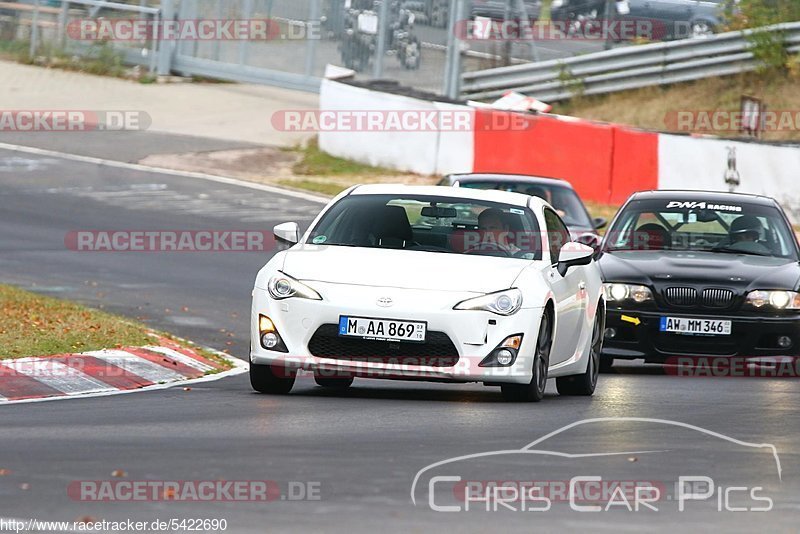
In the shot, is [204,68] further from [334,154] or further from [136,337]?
[136,337]

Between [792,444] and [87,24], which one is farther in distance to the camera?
[87,24]

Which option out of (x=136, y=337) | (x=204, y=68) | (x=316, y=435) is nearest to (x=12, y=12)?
(x=204, y=68)

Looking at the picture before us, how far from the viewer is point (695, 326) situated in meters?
13.1

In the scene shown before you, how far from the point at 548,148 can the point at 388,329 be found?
16667 millimetres

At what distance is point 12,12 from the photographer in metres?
38.1

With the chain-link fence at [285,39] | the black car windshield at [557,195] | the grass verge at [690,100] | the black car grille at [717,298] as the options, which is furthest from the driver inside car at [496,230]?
the grass verge at [690,100]

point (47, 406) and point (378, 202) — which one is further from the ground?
point (378, 202)

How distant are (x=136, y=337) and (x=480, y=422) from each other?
4.41m

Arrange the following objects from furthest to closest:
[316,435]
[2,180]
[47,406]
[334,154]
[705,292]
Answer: [334,154] → [2,180] → [705,292] → [47,406] → [316,435]

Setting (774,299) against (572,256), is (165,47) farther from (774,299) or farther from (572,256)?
(572,256)

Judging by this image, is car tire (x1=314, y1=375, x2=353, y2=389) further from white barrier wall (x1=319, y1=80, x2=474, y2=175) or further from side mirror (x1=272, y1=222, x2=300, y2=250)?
white barrier wall (x1=319, y1=80, x2=474, y2=175)

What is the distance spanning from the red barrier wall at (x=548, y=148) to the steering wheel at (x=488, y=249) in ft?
48.7

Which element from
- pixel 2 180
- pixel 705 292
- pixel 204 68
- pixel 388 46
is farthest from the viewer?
pixel 204 68

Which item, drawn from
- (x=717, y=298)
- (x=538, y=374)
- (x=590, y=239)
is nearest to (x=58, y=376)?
(x=538, y=374)
